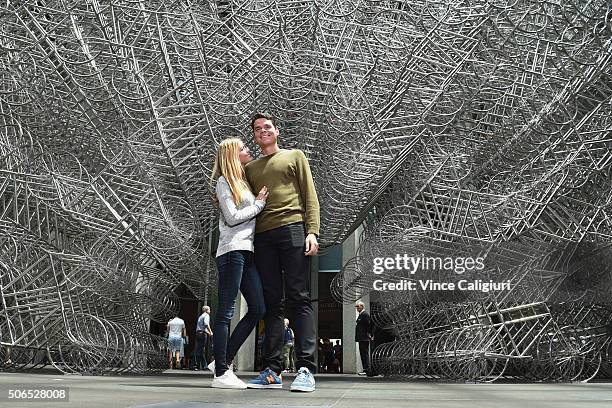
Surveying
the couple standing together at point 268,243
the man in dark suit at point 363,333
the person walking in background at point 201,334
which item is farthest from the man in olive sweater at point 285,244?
the person walking in background at point 201,334

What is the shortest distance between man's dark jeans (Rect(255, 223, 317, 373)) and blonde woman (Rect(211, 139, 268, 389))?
0.28 feet

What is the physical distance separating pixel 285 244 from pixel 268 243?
160 mm

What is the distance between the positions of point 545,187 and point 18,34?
694cm

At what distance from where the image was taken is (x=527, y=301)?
8.46m

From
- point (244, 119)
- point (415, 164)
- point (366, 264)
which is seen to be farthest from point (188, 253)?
point (415, 164)

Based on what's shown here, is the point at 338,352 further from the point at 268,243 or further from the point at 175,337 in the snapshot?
the point at 268,243

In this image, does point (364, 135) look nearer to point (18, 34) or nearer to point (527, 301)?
point (527, 301)

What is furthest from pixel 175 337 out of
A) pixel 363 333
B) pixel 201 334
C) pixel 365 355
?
pixel 365 355

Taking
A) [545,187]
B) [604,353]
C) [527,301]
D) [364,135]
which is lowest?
[604,353]

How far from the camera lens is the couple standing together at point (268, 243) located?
4289 mm

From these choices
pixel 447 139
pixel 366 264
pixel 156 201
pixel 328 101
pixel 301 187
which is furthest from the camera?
pixel 366 264

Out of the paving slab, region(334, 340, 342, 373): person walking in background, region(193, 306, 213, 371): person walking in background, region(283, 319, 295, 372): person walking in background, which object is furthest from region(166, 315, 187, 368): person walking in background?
the paving slab

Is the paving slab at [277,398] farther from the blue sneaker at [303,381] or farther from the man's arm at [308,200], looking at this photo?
the man's arm at [308,200]

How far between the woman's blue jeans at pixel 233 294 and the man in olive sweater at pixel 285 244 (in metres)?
0.06
